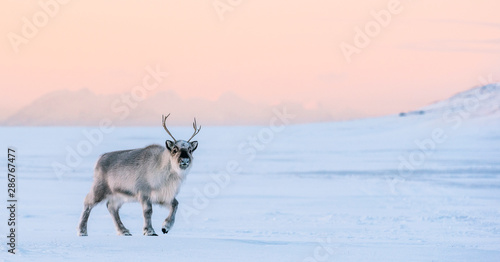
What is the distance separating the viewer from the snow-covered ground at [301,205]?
915 cm

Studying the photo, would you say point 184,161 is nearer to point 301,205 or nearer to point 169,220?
point 169,220

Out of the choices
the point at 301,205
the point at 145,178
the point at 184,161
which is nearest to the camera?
the point at 184,161

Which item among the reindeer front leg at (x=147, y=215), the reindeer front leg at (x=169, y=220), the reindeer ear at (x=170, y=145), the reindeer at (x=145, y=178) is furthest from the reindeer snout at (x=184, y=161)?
the reindeer front leg at (x=147, y=215)

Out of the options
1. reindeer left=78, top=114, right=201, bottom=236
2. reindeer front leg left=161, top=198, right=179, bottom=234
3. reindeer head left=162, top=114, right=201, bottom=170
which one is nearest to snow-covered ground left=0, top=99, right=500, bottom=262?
reindeer front leg left=161, top=198, right=179, bottom=234

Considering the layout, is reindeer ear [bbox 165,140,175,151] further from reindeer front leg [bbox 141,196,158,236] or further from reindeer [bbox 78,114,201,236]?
reindeer front leg [bbox 141,196,158,236]

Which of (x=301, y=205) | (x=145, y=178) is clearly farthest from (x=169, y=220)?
(x=301, y=205)

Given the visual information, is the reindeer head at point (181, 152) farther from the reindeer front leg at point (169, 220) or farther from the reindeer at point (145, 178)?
the reindeer front leg at point (169, 220)

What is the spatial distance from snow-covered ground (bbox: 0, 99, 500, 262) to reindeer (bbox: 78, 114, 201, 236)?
0.42m

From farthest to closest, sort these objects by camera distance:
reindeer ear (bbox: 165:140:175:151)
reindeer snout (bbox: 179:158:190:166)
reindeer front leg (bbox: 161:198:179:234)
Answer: reindeer front leg (bbox: 161:198:179:234), reindeer ear (bbox: 165:140:175:151), reindeer snout (bbox: 179:158:190:166)

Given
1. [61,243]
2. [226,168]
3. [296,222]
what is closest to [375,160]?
[226,168]

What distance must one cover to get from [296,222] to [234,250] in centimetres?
581

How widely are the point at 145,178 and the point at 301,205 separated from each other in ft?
26.3

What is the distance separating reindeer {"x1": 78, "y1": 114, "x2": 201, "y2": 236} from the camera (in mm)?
9156

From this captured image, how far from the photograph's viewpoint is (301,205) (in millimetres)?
17078
